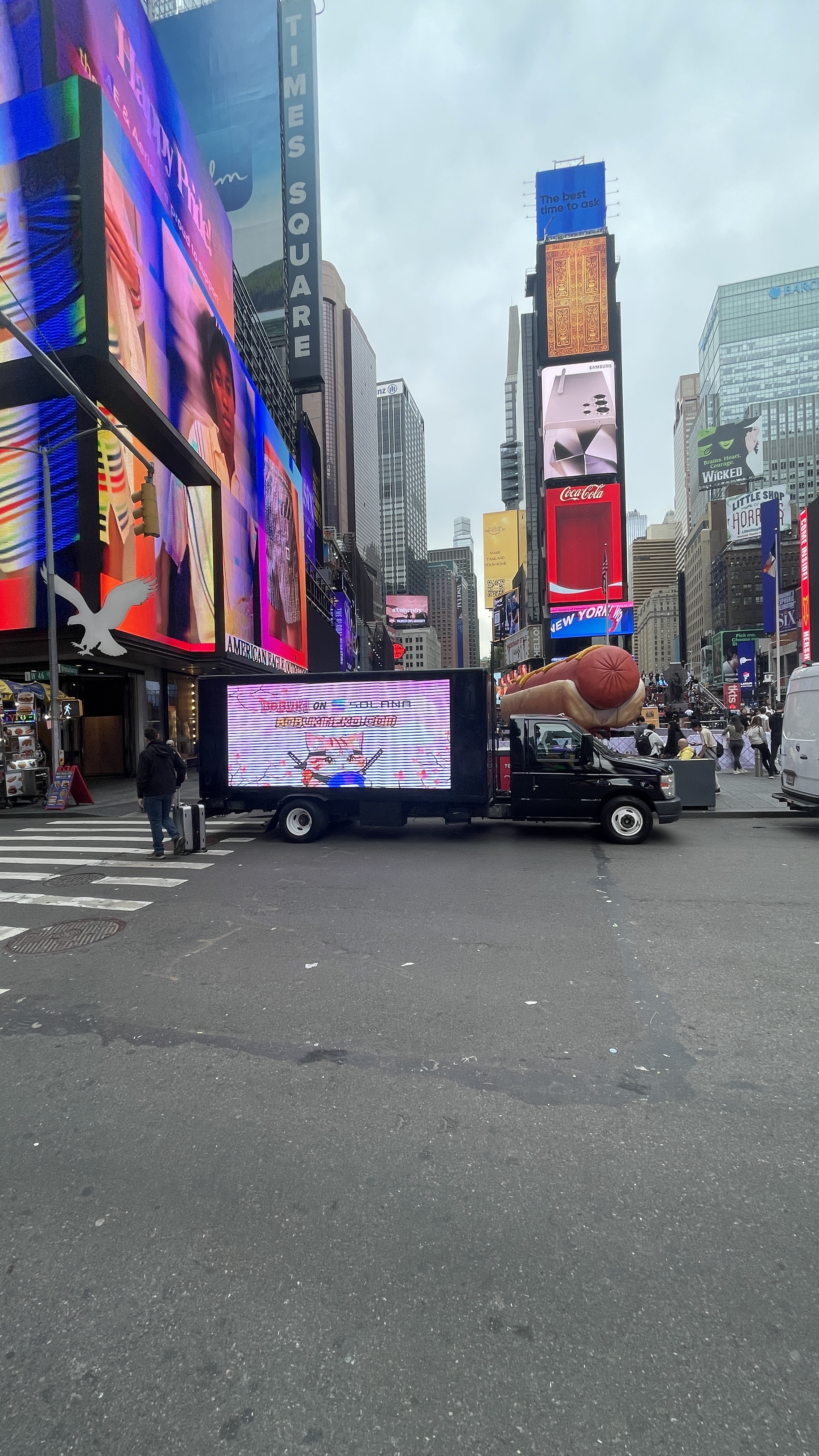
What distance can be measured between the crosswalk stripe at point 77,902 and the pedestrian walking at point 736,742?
56.9ft

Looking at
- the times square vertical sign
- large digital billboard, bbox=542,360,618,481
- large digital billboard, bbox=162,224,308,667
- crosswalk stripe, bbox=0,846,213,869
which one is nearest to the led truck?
crosswalk stripe, bbox=0,846,213,869

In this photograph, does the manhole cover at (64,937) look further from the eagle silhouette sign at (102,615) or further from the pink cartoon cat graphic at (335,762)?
the eagle silhouette sign at (102,615)

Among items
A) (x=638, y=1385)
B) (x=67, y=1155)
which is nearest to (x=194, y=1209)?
(x=67, y=1155)

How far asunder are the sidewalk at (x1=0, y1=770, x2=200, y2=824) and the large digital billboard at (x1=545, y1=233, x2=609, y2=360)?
5965cm

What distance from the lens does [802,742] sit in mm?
11250

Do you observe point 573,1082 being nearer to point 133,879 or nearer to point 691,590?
point 133,879

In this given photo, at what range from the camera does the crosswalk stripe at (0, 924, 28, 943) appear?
640cm

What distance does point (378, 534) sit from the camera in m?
199

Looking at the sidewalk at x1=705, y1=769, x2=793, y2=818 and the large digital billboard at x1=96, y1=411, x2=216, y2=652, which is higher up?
the large digital billboard at x1=96, y1=411, x2=216, y2=652

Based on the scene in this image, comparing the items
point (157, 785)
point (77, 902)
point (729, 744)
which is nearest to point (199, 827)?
point (157, 785)

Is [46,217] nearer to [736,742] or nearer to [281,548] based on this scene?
[281,548]

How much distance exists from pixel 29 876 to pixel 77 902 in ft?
6.32

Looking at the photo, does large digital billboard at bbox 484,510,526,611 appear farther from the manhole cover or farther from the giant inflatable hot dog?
the manhole cover

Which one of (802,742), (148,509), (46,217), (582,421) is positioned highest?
(582,421)
